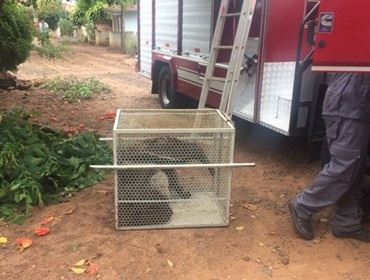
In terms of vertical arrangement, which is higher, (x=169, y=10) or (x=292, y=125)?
(x=169, y=10)

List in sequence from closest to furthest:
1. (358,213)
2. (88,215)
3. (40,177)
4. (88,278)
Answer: (88,278) → (358,213) → (88,215) → (40,177)

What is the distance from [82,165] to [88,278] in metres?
1.83

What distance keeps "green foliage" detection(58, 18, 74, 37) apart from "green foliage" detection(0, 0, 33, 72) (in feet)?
73.5

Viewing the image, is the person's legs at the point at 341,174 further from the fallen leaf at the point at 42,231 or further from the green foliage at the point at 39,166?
the green foliage at the point at 39,166

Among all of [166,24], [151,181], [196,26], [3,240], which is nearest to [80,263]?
[3,240]

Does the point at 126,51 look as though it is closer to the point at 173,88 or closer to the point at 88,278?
the point at 173,88

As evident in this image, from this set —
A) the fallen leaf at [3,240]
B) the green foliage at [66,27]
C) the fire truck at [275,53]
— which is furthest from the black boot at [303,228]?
the green foliage at [66,27]

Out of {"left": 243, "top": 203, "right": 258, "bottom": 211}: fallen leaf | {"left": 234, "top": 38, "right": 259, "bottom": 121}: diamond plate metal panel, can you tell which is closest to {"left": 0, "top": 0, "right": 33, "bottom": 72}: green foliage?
{"left": 234, "top": 38, "right": 259, "bottom": 121}: diamond plate metal panel

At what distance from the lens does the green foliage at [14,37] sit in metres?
9.59

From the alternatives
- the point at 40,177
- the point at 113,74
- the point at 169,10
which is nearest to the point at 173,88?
the point at 169,10

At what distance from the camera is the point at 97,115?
27.5 feet

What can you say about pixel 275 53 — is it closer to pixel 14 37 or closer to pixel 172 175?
pixel 172 175

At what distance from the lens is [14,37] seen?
992cm

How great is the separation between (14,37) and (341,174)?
329 inches
